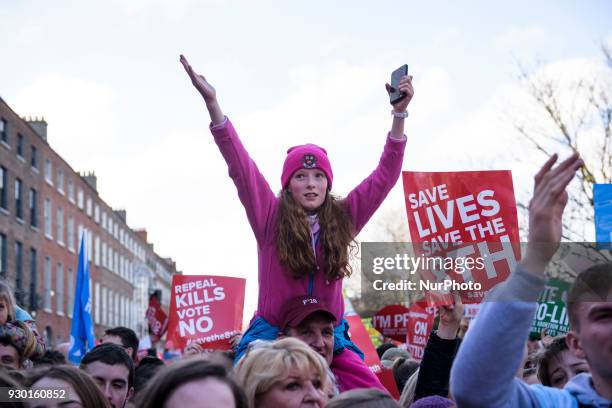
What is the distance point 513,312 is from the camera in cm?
254

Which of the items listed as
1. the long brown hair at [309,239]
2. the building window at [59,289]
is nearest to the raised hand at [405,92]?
the long brown hair at [309,239]

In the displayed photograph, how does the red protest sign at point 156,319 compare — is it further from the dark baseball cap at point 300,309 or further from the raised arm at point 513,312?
the raised arm at point 513,312

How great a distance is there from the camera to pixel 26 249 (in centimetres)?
4456

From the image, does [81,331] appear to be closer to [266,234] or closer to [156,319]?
[156,319]

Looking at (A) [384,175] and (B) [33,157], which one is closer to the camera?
(A) [384,175]

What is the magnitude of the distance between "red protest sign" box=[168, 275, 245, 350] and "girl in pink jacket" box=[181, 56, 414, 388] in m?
4.74

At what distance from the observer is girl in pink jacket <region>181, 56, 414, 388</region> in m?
4.94

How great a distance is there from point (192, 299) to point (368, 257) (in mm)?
5624

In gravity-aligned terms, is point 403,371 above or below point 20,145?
below

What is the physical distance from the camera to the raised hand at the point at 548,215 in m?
2.53

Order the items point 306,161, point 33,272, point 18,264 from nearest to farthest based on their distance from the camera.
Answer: point 306,161 → point 18,264 → point 33,272

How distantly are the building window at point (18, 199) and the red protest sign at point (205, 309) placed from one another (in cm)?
3539

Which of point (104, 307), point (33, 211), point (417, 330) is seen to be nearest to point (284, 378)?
point (417, 330)

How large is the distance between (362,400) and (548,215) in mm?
1198
